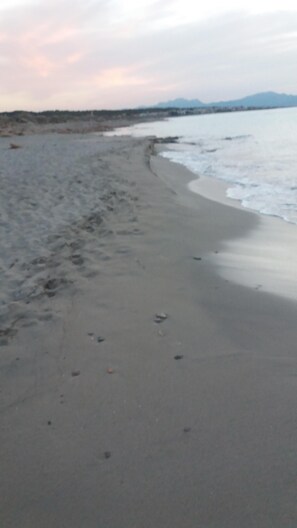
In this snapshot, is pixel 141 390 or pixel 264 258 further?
pixel 264 258

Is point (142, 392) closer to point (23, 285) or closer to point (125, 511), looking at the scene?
point (125, 511)

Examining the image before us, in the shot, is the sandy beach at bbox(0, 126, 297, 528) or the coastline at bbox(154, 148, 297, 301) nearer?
the sandy beach at bbox(0, 126, 297, 528)

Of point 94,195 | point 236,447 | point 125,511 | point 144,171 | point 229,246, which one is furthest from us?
point 144,171

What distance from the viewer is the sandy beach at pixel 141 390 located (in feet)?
7.83

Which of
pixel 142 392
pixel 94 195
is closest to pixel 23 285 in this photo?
pixel 142 392

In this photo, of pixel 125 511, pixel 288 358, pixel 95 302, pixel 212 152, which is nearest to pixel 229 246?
pixel 95 302

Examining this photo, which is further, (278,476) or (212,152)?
(212,152)

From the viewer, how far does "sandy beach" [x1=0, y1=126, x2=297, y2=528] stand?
2.39 metres

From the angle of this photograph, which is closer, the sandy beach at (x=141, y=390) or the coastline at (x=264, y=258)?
the sandy beach at (x=141, y=390)

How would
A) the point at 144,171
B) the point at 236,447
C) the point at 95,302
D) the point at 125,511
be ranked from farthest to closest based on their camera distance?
1. the point at 144,171
2. the point at 95,302
3. the point at 236,447
4. the point at 125,511

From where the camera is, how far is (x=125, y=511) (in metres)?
2.33

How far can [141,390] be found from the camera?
333 centimetres

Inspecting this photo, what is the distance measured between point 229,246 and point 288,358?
12.2ft

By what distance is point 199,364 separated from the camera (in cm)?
363
